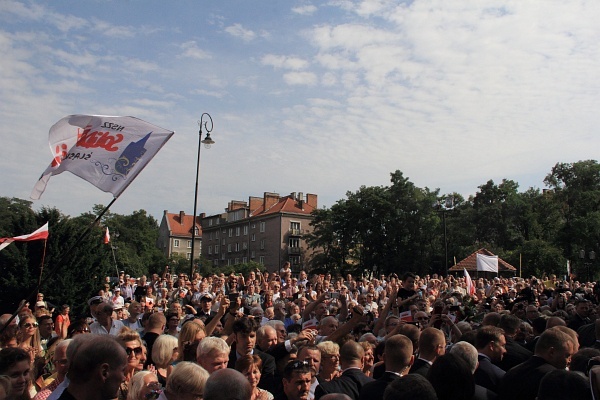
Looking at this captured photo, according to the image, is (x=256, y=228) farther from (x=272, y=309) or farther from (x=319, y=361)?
Result: (x=319, y=361)

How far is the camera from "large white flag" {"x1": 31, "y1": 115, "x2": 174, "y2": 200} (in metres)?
7.33

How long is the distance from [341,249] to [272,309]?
58996 millimetres

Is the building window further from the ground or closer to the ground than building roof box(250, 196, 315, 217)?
closer to the ground

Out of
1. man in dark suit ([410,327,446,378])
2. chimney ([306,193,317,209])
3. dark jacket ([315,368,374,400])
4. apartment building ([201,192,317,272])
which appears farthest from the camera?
chimney ([306,193,317,209])

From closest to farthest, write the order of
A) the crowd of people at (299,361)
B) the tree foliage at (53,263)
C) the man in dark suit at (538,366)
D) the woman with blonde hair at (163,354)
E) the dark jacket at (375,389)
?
1. the crowd of people at (299,361)
2. the dark jacket at (375,389)
3. the man in dark suit at (538,366)
4. the woman with blonde hair at (163,354)
5. the tree foliage at (53,263)

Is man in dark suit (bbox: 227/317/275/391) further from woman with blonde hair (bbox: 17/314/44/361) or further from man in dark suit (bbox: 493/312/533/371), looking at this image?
woman with blonde hair (bbox: 17/314/44/361)

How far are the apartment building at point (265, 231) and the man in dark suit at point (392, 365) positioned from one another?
8016cm

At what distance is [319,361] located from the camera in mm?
5715

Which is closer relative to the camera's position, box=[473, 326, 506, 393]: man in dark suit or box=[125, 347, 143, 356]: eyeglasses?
box=[125, 347, 143, 356]: eyeglasses

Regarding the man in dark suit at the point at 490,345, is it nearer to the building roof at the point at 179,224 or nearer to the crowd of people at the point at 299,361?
the crowd of people at the point at 299,361

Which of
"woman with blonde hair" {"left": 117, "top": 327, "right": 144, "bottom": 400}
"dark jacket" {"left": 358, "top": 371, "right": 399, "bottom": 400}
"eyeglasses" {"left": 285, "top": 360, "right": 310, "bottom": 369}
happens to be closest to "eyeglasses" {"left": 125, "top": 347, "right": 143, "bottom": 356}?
"woman with blonde hair" {"left": 117, "top": 327, "right": 144, "bottom": 400}

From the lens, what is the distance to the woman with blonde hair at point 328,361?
5945 mm

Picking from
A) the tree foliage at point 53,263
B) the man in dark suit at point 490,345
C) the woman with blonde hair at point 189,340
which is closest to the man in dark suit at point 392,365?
the man in dark suit at point 490,345

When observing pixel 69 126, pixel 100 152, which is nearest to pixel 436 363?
pixel 100 152
